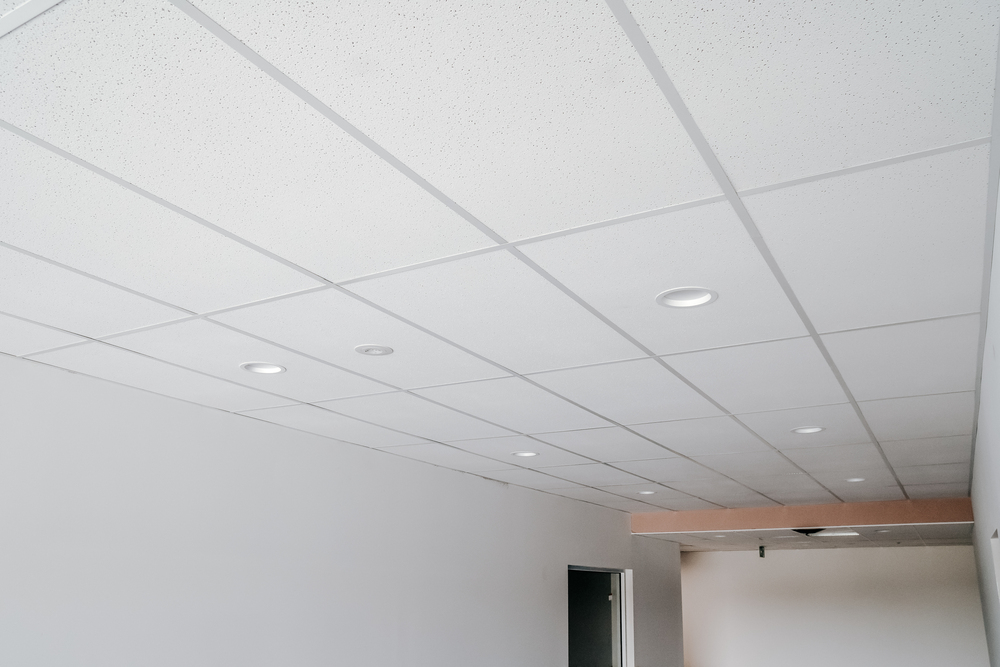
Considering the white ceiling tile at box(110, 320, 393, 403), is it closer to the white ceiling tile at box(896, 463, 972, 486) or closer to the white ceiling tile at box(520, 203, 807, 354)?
the white ceiling tile at box(520, 203, 807, 354)

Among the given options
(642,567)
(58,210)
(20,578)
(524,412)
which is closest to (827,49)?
(58,210)

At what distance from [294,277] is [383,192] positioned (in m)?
0.62

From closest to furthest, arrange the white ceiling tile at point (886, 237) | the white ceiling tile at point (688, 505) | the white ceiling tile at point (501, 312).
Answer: the white ceiling tile at point (886, 237) < the white ceiling tile at point (501, 312) < the white ceiling tile at point (688, 505)

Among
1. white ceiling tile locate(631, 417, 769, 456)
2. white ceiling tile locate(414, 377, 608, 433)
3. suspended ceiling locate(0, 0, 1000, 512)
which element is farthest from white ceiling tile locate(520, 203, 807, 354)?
white ceiling tile locate(631, 417, 769, 456)

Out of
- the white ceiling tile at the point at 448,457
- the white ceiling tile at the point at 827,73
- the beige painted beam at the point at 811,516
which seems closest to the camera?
the white ceiling tile at the point at 827,73

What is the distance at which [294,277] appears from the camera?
7.23ft

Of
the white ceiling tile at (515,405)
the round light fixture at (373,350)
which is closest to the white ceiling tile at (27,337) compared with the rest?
the round light fixture at (373,350)

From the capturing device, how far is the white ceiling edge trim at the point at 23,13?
119 cm

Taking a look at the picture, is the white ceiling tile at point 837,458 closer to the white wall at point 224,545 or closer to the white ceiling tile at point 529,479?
the white ceiling tile at point 529,479

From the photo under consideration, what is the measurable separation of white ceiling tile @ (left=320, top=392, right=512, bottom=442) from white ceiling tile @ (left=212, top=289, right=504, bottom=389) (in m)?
0.35

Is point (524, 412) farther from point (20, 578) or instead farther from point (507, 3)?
point (507, 3)

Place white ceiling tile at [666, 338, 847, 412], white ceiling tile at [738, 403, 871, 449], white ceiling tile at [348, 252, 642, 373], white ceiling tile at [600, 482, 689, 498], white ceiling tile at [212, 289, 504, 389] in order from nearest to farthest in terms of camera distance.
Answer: white ceiling tile at [348, 252, 642, 373] → white ceiling tile at [212, 289, 504, 389] → white ceiling tile at [666, 338, 847, 412] → white ceiling tile at [738, 403, 871, 449] → white ceiling tile at [600, 482, 689, 498]

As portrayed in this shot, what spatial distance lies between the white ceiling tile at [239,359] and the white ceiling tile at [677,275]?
1312 mm

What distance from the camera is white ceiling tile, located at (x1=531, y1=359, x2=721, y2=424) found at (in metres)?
3.05
